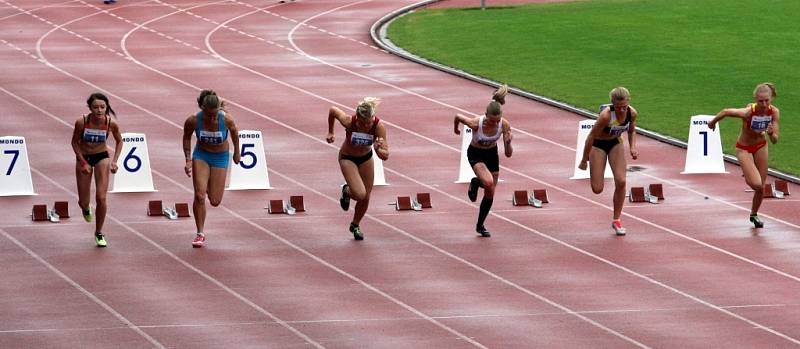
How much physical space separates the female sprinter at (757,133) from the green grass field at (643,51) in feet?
14.0

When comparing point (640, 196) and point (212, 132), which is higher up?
point (212, 132)

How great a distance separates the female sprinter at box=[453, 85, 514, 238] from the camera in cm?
1789

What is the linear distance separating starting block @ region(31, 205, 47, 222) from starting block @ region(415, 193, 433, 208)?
447 cm

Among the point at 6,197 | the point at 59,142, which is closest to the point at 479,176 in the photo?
the point at 6,197

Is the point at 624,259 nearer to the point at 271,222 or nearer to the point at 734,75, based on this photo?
the point at 271,222

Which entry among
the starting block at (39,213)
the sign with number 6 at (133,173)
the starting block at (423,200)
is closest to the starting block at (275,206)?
the starting block at (423,200)

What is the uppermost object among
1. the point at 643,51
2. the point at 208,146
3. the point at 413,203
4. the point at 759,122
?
the point at 759,122

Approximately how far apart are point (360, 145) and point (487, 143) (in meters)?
1.43

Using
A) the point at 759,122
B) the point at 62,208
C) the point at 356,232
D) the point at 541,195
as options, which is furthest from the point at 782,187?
the point at 62,208

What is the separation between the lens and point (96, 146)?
57.9ft

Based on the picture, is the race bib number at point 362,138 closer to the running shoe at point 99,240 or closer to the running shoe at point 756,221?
the running shoe at point 99,240

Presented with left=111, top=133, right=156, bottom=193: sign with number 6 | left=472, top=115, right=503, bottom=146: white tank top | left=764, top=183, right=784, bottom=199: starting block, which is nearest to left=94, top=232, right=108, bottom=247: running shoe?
left=111, top=133, right=156, bottom=193: sign with number 6

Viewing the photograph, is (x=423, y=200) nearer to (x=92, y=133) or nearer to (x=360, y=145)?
(x=360, y=145)

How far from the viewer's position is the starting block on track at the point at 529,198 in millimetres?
20703
